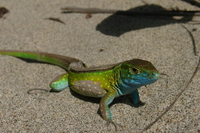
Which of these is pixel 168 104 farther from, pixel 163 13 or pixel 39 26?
pixel 39 26

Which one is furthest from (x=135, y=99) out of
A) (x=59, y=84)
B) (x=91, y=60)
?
(x=91, y=60)

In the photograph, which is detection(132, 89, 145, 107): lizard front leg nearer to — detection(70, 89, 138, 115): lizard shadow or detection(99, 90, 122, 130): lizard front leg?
detection(70, 89, 138, 115): lizard shadow

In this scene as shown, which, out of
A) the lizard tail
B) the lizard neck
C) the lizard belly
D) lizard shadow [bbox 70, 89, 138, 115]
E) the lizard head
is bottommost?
the lizard tail

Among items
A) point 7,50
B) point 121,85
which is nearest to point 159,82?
point 121,85

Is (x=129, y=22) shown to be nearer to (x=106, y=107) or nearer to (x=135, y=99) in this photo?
(x=135, y=99)

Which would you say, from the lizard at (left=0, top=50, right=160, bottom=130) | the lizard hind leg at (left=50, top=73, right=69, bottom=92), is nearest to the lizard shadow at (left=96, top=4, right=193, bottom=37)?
the lizard at (left=0, top=50, right=160, bottom=130)
